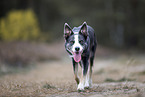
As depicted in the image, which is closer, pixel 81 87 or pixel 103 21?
pixel 81 87

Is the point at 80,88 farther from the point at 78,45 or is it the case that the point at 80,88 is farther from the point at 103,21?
the point at 103,21

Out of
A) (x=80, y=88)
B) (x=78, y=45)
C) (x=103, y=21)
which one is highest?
(x=103, y=21)

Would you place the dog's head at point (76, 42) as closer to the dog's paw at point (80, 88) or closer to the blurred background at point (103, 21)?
the dog's paw at point (80, 88)

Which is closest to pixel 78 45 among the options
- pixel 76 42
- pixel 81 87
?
pixel 76 42

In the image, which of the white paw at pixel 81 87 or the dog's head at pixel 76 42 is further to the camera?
the white paw at pixel 81 87

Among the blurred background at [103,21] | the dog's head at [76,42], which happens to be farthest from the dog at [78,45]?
the blurred background at [103,21]

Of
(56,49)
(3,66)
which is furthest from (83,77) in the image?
(56,49)

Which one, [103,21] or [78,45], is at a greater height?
[103,21]

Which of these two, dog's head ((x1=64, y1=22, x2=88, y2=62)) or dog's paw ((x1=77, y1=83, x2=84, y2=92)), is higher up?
dog's head ((x1=64, y1=22, x2=88, y2=62))

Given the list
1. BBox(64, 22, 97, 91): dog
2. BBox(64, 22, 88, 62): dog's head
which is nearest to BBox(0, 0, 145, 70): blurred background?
BBox(64, 22, 97, 91): dog

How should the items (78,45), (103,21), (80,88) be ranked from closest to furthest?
(78,45) < (80,88) < (103,21)

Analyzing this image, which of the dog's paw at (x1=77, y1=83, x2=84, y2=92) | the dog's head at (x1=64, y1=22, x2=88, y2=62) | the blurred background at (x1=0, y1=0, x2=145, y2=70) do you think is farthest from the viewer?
the blurred background at (x1=0, y1=0, x2=145, y2=70)

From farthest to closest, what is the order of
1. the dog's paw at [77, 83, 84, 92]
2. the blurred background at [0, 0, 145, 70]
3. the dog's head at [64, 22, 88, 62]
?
the blurred background at [0, 0, 145, 70], the dog's paw at [77, 83, 84, 92], the dog's head at [64, 22, 88, 62]

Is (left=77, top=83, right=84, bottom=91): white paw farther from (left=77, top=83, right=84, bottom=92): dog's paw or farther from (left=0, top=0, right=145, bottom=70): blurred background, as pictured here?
(left=0, top=0, right=145, bottom=70): blurred background
